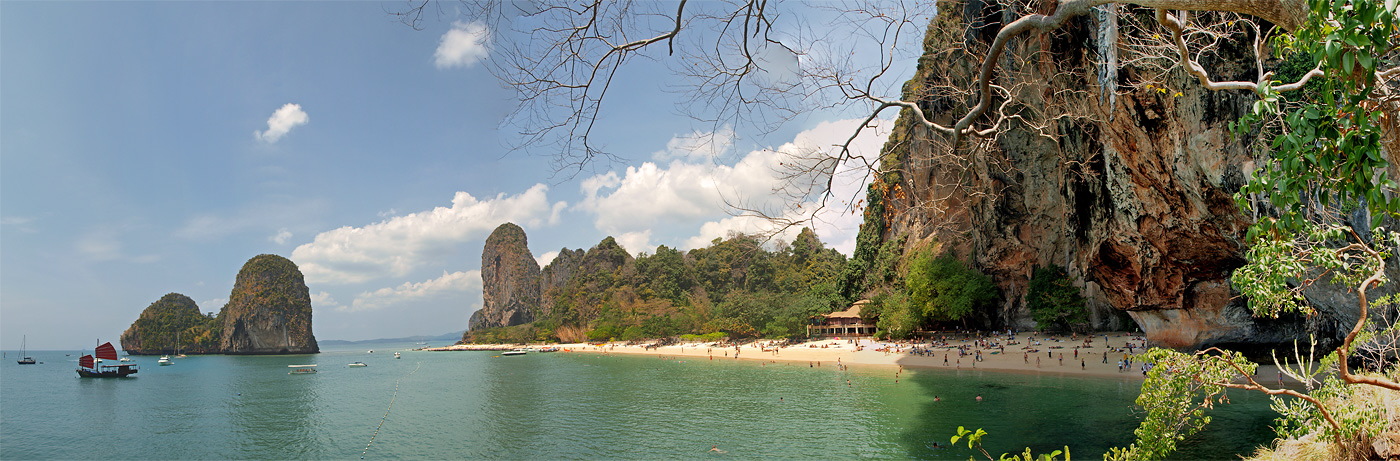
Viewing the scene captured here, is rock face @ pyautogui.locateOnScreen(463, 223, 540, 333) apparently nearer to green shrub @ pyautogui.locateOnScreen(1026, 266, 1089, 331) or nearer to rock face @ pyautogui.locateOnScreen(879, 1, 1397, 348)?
green shrub @ pyautogui.locateOnScreen(1026, 266, 1089, 331)

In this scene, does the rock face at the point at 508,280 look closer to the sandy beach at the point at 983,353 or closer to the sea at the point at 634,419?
the sandy beach at the point at 983,353

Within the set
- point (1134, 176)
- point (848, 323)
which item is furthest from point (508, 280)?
point (1134, 176)

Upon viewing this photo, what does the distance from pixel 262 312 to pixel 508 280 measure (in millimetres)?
35794

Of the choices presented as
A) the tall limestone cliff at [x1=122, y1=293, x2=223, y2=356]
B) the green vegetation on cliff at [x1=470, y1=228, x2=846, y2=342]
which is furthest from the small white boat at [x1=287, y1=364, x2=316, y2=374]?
the tall limestone cliff at [x1=122, y1=293, x2=223, y2=356]

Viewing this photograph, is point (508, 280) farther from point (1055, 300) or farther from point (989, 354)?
point (1055, 300)

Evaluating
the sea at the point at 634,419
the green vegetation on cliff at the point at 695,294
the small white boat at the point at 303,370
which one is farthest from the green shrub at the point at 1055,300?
the small white boat at the point at 303,370

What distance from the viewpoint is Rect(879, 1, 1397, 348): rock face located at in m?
8.00

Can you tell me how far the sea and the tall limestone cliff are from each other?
72078 mm

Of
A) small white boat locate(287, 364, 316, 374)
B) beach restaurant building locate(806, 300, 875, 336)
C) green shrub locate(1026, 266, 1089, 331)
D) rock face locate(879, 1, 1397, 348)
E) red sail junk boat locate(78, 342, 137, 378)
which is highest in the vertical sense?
rock face locate(879, 1, 1397, 348)

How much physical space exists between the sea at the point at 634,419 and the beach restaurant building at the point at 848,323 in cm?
1115

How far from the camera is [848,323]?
43875mm

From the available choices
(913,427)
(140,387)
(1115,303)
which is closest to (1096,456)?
(913,427)

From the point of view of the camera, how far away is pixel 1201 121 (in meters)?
10.5

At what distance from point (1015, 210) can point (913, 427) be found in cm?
1822
